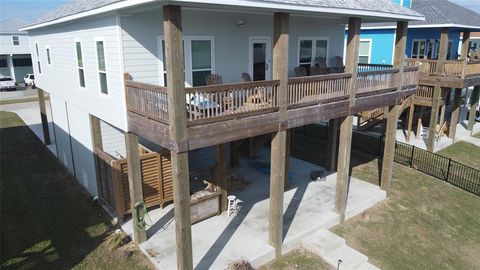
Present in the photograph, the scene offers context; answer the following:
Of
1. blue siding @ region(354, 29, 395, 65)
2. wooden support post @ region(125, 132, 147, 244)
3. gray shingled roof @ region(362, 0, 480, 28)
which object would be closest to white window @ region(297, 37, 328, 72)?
wooden support post @ region(125, 132, 147, 244)

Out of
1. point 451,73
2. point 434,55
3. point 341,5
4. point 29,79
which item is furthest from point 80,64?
point 29,79

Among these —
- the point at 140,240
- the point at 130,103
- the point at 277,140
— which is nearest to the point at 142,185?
the point at 140,240

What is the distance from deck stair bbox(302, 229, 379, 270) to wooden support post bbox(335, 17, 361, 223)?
130cm

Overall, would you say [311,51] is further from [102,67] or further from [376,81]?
[102,67]

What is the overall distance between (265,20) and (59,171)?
11151 millimetres

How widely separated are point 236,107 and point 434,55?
19313 mm

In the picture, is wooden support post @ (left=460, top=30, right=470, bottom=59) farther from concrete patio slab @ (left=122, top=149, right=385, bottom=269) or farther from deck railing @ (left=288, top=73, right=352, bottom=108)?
deck railing @ (left=288, top=73, right=352, bottom=108)

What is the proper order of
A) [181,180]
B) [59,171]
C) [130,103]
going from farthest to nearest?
[59,171] → [130,103] → [181,180]

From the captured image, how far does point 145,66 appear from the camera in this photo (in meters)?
9.52

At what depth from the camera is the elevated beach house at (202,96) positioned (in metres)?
7.64

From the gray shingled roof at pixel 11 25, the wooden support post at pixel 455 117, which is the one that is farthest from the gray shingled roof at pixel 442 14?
the gray shingled roof at pixel 11 25

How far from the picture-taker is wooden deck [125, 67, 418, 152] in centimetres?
756

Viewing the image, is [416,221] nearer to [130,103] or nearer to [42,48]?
[130,103]

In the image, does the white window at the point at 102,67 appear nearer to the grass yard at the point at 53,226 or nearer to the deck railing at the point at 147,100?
the deck railing at the point at 147,100
